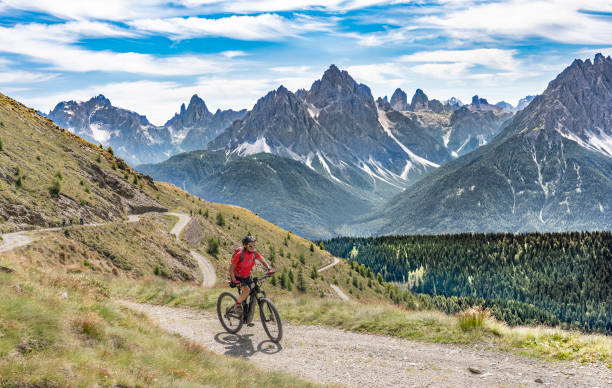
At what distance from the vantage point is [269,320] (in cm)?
1786

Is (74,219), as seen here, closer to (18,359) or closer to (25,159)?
(25,159)

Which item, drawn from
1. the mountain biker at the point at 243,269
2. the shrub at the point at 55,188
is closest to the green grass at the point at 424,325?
the mountain biker at the point at 243,269

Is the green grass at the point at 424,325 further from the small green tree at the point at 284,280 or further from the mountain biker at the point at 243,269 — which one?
the small green tree at the point at 284,280

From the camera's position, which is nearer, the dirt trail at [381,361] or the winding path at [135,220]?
the dirt trail at [381,361]

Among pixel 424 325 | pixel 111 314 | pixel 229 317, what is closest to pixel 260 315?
pixel 229 317

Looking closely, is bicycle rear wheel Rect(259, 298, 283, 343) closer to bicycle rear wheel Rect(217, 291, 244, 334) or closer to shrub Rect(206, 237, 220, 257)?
bicycle rear wheel Rect(217, 291, 244, 334)

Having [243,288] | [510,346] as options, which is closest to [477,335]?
[510,346]

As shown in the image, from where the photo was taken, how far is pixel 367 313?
21469mm

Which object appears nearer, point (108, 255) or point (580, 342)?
point (580, 342)

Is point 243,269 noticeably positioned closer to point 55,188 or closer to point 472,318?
point 472,318

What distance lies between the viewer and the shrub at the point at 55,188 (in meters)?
56.1

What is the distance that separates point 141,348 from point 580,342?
15182 mm

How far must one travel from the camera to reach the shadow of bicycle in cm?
1662

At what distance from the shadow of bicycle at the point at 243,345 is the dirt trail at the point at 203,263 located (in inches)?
1490
